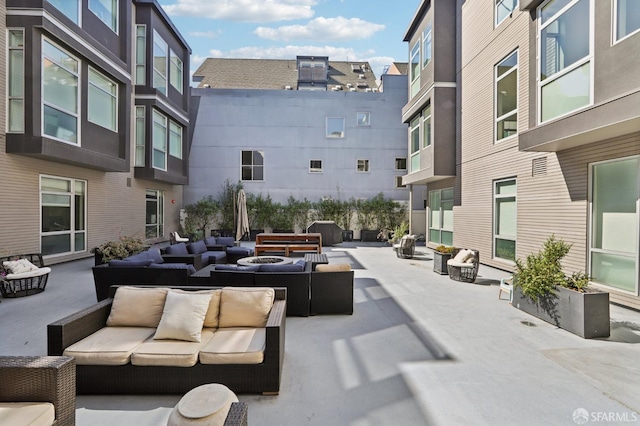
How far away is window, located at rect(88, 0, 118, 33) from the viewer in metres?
10.3

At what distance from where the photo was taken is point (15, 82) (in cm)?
798

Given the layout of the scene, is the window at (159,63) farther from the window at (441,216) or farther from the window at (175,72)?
the window at (441,216)

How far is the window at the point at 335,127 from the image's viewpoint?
18844 mm

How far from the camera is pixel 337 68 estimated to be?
2586 centimetres

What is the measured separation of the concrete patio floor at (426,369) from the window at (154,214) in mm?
8939

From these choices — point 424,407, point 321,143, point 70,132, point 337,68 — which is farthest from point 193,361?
point 337,68

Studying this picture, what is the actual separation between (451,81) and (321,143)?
837cm

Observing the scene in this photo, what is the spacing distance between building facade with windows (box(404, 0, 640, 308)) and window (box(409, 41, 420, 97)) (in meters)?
2.80

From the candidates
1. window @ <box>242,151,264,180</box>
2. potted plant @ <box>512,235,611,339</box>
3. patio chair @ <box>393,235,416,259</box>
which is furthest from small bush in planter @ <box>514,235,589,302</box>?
window @ <box>242,151,264,180</box>

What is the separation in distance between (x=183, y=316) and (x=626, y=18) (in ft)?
23.0

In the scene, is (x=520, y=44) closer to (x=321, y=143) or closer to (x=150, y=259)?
(x=150, y=259)

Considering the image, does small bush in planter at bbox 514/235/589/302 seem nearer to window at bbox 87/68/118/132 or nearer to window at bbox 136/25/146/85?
window at bbox 87/68/118/132

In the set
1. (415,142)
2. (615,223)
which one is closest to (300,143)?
(415,142)

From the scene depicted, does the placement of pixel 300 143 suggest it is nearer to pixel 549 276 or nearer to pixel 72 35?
pixel 72 35
